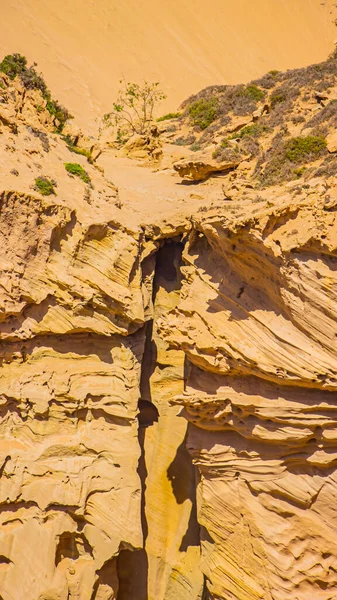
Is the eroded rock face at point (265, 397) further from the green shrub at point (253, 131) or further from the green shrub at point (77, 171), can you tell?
the green shrub at point (253, 131)

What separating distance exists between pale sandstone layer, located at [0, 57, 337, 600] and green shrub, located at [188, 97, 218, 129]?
12.1 m

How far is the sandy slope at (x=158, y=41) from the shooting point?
4809 centimetres

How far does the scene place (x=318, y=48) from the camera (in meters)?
Answer: 61.7

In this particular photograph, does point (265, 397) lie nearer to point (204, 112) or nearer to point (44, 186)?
point (44, 186)

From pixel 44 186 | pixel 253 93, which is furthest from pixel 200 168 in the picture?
pixel 253 93

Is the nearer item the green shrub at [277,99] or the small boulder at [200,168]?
the small boulder at [200,168]

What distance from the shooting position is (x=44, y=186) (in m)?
12.9

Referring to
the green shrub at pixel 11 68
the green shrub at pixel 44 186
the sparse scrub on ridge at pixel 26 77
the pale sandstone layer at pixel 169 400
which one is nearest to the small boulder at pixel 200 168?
the pale sandstone layer at pixel 169 400

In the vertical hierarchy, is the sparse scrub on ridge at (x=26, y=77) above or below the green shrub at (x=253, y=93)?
below

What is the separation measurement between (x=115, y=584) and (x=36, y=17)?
171ft

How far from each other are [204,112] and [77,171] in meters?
13.4

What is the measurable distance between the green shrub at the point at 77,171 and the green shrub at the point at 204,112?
12.2 meters

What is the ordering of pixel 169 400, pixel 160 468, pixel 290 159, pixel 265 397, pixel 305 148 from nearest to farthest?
pixel 265 397 → pixel 169 400 → pixel 305 148 → pixel 290 159 → pixel 160 468

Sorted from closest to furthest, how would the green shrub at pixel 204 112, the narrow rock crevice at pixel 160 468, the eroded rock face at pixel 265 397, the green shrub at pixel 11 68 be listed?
1. the eroded rock face at pixel 265 397
2. the narrow rock crevice at pixel 160 468
3. the green shrub at pixel 11 68
4. the green shrub at pixel 204 112
